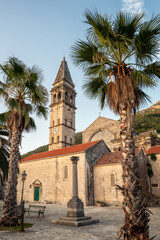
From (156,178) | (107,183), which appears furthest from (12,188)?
(156,178)

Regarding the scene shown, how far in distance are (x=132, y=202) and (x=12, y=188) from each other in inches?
275

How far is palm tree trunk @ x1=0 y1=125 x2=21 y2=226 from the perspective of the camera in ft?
30.7

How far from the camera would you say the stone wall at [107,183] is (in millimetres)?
20500

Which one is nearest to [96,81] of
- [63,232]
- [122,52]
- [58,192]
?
[122,52]

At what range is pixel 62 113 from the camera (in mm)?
42344

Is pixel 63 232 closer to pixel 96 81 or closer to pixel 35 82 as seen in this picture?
pixel 96 81

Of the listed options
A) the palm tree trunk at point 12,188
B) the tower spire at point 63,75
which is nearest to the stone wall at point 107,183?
the palm tree trunk at point 12,188

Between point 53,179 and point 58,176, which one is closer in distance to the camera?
point 58,176

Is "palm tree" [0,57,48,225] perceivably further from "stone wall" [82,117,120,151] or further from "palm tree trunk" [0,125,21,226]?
"stone wall" [82,117,120,151]

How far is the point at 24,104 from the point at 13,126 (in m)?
1.51

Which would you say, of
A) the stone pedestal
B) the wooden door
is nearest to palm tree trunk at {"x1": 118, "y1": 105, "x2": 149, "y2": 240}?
the stone pedestal

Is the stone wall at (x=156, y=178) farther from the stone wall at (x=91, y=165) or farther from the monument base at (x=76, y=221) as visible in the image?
the monument base at (x=76, y=221)

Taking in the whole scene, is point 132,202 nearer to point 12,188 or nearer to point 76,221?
point 76,221

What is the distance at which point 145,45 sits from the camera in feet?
22.2
